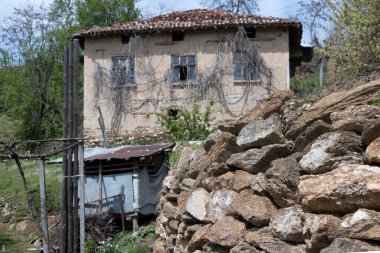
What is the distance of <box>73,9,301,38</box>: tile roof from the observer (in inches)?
767

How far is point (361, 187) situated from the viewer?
266 centimetres

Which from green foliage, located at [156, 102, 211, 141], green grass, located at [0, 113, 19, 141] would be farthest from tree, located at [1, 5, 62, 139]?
green foliage, located at [156, 102, 211, 141]

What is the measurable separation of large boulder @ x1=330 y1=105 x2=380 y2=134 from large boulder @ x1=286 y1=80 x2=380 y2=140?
147 mm

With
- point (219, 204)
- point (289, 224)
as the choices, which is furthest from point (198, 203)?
point (289, 224)

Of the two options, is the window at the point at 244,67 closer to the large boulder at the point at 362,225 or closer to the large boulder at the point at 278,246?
the large boulder at the point at 278,246

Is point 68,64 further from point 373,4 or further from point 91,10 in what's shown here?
point 91,10

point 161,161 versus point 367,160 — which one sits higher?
point 367,160

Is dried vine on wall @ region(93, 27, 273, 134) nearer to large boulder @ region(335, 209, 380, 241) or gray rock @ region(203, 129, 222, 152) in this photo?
gray rock @ region(203, 129, 222, 152)

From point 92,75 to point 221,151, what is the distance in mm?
16873

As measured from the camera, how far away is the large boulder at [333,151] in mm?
2951

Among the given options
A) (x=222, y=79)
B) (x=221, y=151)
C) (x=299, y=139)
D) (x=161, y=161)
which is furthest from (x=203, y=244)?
(x=222, y=79)

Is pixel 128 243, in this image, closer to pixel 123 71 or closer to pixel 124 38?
pixel 123 71

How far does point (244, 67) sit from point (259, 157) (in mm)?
16592

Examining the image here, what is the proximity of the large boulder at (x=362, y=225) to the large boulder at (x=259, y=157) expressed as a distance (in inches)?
43.2
